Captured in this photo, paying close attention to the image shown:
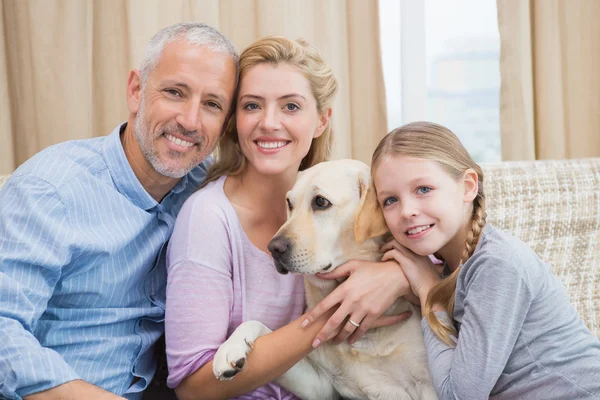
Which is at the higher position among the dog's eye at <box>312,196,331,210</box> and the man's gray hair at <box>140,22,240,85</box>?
the man's gray hair at <box>140,22,240,85</box>

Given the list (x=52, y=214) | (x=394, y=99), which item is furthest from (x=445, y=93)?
(x=52, y=214)

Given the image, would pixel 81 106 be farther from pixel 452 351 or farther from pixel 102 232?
pixel 452 351

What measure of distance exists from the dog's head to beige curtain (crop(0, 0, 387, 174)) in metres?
1.07

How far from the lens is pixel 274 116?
1.62 meters

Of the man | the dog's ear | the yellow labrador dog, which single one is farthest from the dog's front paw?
the dog's ear

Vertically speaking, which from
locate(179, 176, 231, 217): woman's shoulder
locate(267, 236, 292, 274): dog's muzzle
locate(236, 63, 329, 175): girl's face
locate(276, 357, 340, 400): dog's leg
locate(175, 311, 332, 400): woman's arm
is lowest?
locate(276, 357, 340, 400): dog's leg

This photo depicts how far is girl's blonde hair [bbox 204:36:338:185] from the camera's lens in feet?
5.43

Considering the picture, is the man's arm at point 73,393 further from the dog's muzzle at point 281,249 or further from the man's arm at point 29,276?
the dog's muzzle at point 281,249

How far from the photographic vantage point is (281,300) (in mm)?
1683

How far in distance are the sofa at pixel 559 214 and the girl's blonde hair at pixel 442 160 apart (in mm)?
508

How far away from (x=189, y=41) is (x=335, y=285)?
31.3 inches

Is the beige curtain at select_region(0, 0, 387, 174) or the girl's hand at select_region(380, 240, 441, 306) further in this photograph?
the beige curtain at select_region(0, 0, 387, 174)

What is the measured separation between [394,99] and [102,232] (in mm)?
1888

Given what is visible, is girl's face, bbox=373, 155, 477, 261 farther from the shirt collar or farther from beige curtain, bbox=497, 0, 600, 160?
beige curtain, bbox=497, 0, 600, 160
